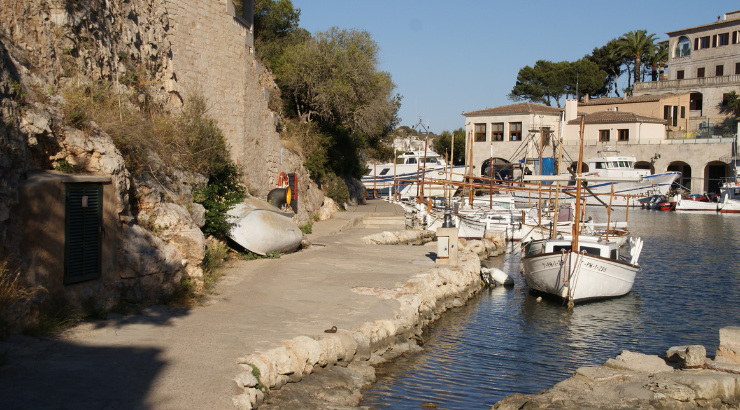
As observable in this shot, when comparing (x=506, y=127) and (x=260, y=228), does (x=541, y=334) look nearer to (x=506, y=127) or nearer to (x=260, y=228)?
(x=260, y=228)

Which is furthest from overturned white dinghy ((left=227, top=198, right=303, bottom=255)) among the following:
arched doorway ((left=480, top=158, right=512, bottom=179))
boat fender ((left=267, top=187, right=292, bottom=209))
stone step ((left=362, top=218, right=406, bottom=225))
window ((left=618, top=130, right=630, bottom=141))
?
window ((left=618, top=130, right=630, bottom=141))

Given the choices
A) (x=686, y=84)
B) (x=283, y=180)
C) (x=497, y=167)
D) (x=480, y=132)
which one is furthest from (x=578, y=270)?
(x=686, y=84)

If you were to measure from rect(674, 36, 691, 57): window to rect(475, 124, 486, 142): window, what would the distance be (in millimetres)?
30183

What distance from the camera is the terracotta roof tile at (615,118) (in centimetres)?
6350

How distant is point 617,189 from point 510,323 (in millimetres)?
50928

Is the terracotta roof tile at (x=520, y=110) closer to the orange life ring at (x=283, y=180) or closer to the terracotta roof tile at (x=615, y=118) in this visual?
the terracotta roof tile at (x=615, y=118)

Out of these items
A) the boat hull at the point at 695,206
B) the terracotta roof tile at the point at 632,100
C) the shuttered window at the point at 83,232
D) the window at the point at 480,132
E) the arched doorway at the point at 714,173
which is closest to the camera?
the shuttered window at the point at 83,232

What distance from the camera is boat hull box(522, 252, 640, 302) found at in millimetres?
18078

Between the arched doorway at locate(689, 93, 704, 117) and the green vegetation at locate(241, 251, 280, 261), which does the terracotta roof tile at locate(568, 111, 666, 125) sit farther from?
the green vegetation at locate(241, 251, 280, 261)

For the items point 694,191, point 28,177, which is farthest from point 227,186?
point 694,191

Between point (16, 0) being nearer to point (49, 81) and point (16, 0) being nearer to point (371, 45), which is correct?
point (49, 81)

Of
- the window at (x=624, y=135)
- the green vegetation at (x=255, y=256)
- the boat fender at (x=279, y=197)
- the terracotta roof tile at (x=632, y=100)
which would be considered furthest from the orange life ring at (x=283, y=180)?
the terracotta roof tile at (x=632, y=100)

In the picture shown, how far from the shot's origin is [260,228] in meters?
15.0

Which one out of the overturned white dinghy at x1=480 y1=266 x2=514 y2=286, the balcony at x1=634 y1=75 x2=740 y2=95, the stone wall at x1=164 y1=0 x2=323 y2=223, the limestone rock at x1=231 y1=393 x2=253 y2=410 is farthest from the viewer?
the balcony at x1=634 y1=75 x2=740 y2=95
